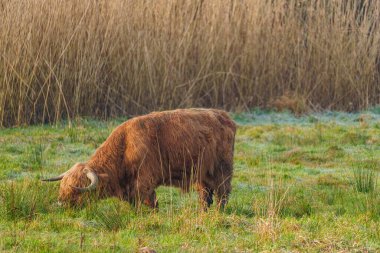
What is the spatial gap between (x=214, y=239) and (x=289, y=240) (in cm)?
51

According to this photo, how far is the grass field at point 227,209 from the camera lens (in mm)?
5766

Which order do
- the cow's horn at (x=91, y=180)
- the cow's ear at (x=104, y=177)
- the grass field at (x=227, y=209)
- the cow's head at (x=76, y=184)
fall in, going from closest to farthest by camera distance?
1. the grass field at (x=227, y=209)
2. the cow's horn at (x=91, y=180)
3. the cow's head at (x=76, y=184)
4. the cow's ear at (x=104, y=177)

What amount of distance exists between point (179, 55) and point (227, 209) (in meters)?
6.54

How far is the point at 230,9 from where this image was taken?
14492mm

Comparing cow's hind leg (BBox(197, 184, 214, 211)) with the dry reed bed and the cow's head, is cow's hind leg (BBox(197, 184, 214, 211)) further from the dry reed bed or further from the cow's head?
the dry reed bed

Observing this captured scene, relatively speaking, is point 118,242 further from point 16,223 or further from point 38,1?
point 38,1

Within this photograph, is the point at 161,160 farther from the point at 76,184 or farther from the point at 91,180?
the point at 76,184

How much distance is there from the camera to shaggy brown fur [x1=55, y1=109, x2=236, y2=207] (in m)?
7.07

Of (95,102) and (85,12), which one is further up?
(85,12)

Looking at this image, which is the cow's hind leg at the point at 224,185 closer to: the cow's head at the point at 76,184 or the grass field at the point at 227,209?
the grass field at the point at 227,209

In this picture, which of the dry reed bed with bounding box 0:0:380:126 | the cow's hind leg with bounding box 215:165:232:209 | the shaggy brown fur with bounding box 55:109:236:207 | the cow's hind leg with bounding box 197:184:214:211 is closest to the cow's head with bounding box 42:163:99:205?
the shaggy brown fur with bounding box 55:109:236:207

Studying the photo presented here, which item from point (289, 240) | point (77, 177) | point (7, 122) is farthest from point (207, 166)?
Answer: point (7, 122)

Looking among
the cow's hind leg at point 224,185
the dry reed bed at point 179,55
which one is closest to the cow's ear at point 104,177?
the cow's hind leg at point 224,185

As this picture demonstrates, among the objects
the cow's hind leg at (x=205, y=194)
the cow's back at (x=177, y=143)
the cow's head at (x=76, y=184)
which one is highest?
the cow's back at (x=177, y=143)
